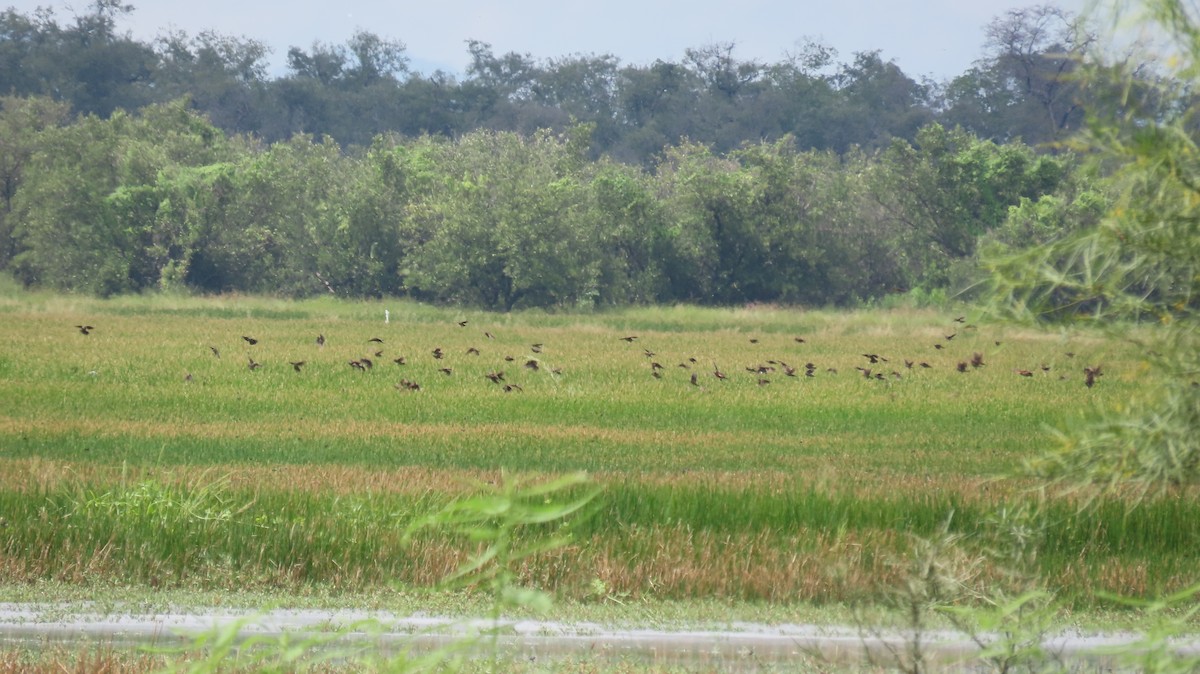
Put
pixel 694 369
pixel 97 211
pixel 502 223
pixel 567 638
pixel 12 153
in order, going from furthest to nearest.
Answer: pixel 12 153, pixel 97 211, pixel 502 223, pixel 694 369, pixel 567 638

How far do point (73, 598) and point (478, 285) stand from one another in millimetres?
49849

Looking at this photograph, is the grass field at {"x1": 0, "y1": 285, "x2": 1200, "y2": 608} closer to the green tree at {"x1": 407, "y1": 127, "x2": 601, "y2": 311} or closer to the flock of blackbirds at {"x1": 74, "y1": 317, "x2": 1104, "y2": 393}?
the flock of blackbirds at {"x1": 74, "y1": 317, "x2": 1104, "y2": 393}

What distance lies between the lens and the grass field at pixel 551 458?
10180 mm

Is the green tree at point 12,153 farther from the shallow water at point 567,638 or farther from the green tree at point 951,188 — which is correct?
the shallow water at point 567,638

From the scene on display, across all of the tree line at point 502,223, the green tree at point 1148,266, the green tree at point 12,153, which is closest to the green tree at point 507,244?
the tree line at point 502,223

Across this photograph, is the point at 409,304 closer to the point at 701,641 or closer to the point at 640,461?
the point at 640,461

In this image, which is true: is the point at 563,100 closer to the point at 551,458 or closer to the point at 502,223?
the point at 502,223

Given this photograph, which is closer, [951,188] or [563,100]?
[951,188]

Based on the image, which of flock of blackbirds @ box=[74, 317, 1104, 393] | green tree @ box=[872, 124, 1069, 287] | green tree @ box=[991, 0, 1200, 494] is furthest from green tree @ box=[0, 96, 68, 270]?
green tree @ box=[991, 0, 1200, 494]

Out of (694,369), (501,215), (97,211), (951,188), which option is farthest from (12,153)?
(694,369)

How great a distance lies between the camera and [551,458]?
17328 mm

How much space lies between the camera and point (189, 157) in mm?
64125

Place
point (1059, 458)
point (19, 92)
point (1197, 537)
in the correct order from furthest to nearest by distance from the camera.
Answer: point (19, 92), point (1197, 537), point (1059, 458)

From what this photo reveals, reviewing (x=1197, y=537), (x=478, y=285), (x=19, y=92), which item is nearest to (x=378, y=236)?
(x=478, y=285)
